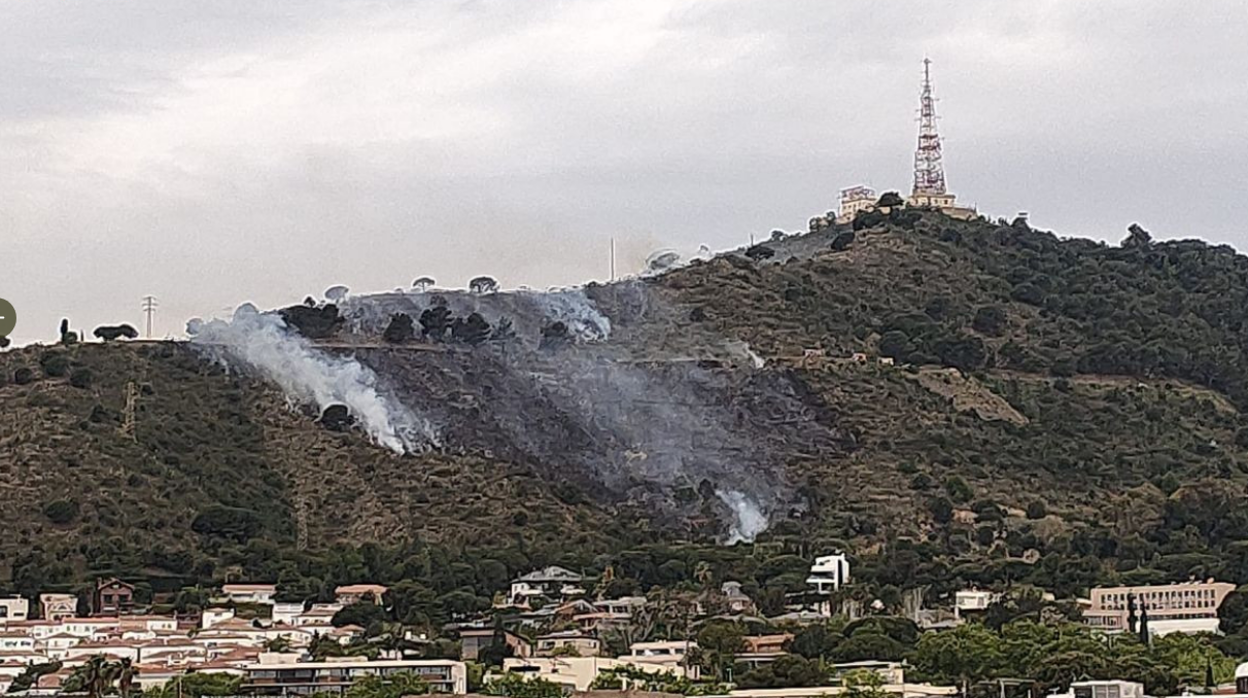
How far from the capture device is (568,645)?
107562 millimetres

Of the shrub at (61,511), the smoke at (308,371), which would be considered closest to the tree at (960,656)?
the shrub at (61,511)

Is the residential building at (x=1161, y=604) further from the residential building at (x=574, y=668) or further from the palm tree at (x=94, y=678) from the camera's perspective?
the palm tree at (x=94, y=678)

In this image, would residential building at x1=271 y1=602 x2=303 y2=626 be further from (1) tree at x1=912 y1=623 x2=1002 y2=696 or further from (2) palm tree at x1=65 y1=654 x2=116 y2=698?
(1) tree at x1=912 y1=623 x2=1002 y2=696

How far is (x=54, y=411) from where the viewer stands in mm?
143875

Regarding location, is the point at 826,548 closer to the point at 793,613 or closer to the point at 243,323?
the point at 793,613

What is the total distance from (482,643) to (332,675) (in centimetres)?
1663

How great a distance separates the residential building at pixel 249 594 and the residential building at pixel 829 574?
2309cm

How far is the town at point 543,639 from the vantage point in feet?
295

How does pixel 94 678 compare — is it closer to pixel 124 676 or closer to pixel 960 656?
pixel 124 676

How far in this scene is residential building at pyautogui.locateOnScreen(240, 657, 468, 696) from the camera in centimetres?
9038

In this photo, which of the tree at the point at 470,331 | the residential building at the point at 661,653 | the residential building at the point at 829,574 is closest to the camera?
the residential building at the point at 661,653

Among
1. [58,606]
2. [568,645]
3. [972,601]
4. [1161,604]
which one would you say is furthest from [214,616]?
[1161,604]

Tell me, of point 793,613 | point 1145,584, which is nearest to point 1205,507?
point 1145,584

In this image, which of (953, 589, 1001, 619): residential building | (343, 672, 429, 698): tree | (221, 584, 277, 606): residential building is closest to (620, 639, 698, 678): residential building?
(343, 672, 429, 698): tree
